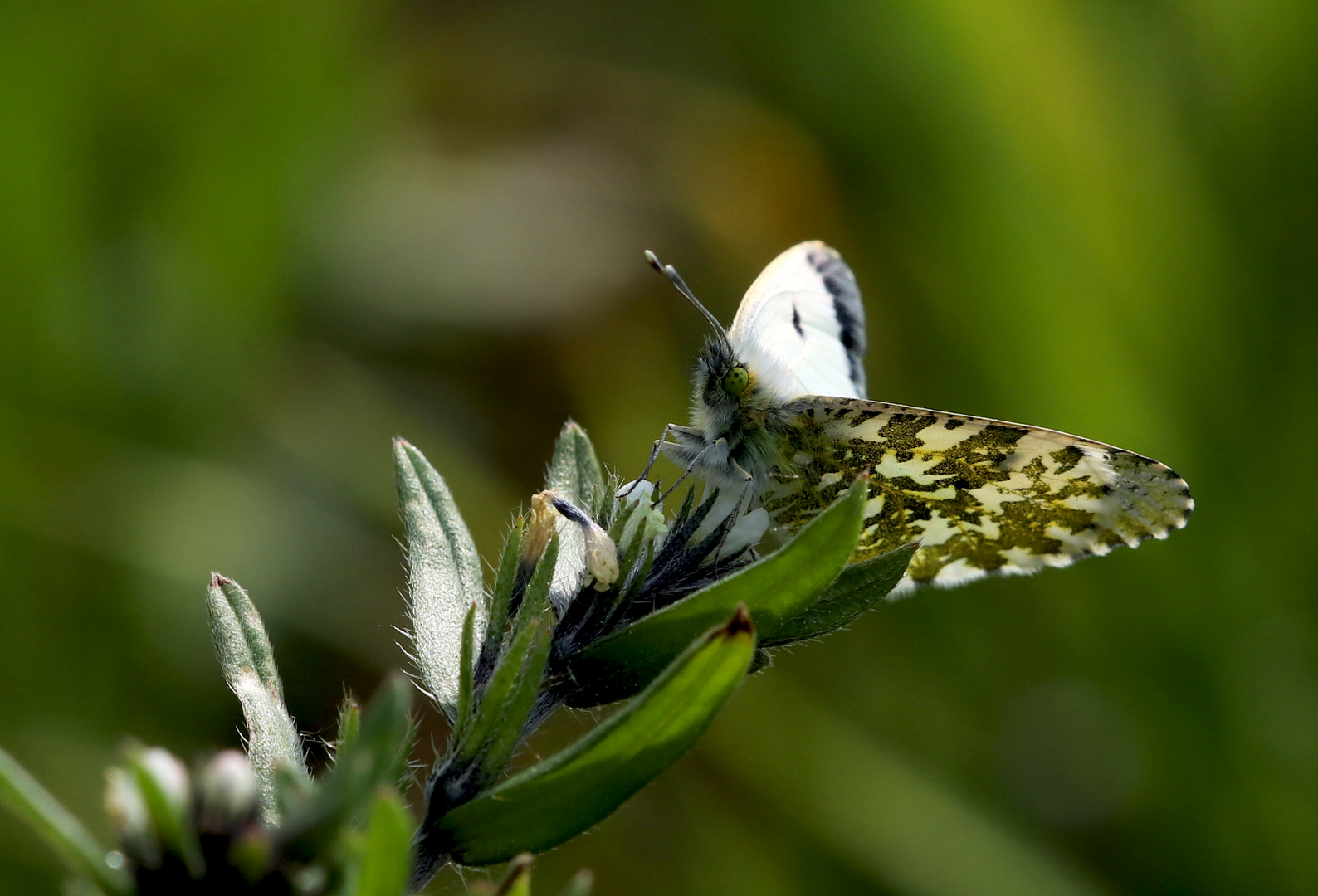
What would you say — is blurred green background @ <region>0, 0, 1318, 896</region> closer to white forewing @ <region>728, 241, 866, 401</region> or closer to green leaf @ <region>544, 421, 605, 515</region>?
white forewing @ <region>728, 241, 866, 401</region>

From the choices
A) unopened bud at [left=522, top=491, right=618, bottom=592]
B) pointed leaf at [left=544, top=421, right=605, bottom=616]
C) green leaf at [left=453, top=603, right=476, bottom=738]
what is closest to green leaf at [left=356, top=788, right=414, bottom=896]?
green leaf at [left=453, top=603, right=476, bottom=738]

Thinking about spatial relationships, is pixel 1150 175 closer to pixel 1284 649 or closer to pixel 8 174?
pixel 1284 649

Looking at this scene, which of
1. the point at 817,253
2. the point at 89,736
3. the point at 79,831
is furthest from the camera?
the point at 89,736

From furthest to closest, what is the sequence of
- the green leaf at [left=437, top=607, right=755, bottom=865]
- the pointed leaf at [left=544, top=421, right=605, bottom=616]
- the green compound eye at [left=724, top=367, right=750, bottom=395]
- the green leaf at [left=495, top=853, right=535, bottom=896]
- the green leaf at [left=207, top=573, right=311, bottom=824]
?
1. the green compound eye at [left=724, top=367, right=750, bottom=395]
2. the pointed leaf at [left=544, top=421, right=605, bottom=616]
3. the green leaf at [left=207, top=573, right=311, bottom=824]
4. the green leaf at [left=437, top=607, right=755, bottom=865]
5. the green leaf at [left=495, top=853, right=535, bottom=896]

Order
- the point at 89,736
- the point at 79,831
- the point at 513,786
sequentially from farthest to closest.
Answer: the point at 89,736
the point at 513,786
the point at 79,831

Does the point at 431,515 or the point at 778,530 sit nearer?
the point at 431,515

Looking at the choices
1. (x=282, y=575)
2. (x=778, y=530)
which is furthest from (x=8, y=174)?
(x=778, y=530)

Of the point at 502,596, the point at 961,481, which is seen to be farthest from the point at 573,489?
the point at 961,481
